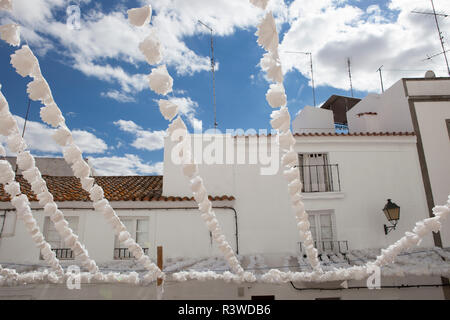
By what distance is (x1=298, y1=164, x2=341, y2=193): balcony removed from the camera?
873cm

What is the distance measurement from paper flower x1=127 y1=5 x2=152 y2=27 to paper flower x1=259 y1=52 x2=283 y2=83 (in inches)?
32.4

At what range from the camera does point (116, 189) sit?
9.42 metres

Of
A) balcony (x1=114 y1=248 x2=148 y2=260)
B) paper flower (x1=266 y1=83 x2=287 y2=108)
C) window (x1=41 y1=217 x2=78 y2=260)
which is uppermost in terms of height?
paper flower (x1=266 y1=83 x2=287 y2=108)

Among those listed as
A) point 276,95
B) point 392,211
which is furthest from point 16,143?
point 392,211

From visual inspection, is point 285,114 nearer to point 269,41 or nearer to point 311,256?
point 269,41

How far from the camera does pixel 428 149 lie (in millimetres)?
8984

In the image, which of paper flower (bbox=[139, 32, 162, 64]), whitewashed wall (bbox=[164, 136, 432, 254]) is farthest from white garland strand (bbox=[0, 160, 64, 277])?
whitewashed wall (bbox=[164, 136, 432, 254])

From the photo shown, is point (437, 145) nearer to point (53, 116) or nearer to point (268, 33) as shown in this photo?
point (268, 33)

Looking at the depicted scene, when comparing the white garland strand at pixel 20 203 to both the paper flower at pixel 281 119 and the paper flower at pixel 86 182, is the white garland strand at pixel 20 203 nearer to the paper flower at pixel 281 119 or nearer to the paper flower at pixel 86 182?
the paper flower at pixel 86 182

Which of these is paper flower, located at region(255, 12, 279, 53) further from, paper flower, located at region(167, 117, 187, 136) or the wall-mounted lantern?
the wall-mounted lantern

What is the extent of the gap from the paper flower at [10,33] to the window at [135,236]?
6524mm

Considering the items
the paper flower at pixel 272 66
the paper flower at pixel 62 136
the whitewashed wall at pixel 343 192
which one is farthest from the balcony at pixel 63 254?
the paper flower at pixel 272 66

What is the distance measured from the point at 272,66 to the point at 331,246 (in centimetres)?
732

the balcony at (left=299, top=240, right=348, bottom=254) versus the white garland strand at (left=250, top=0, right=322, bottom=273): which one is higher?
the white garland strand at (left=250, top=0, right=322, bottom=273)
